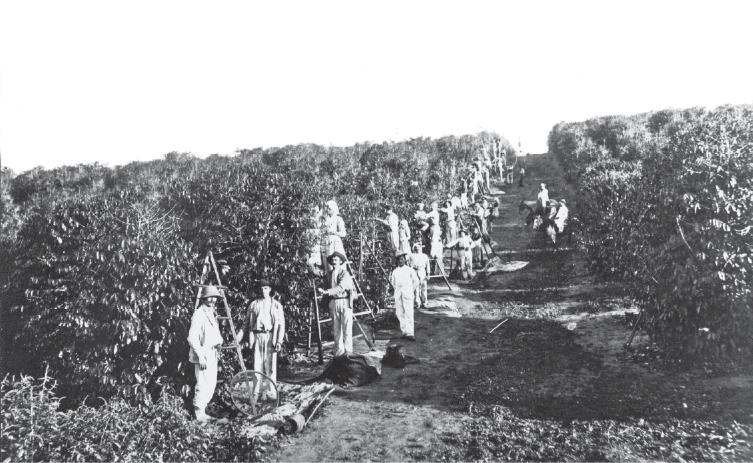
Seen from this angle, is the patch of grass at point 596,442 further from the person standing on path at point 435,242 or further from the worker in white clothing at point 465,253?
the worker in white clothing at point 465,253

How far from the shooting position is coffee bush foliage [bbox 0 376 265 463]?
454 centimetres

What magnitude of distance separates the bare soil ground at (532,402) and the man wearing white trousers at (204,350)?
1652 mm

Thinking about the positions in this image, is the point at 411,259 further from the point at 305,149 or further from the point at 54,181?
the point at 54,181

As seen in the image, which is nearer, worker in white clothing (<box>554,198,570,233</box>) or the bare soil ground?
the bare soil ground

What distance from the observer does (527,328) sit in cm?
1261

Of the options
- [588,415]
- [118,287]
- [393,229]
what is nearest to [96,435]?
[118,287]

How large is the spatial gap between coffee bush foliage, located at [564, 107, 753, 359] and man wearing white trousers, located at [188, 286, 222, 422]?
786 centimetres

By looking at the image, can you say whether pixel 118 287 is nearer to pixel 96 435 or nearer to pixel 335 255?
pixel 96 435

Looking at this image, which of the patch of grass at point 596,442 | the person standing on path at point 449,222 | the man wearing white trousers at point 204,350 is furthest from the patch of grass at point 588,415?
the person standing on path at point 449,222

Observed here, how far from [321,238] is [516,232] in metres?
17.7

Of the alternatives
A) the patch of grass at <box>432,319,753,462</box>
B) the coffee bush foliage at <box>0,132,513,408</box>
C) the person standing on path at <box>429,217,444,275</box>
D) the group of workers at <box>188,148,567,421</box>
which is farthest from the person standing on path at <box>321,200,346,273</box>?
the patch of grass at <box>432,319,753,462</box>

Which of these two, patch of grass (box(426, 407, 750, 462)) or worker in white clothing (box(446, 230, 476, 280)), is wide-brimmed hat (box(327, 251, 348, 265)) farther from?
worker in white clothing (box(446, 230, 476, 280))

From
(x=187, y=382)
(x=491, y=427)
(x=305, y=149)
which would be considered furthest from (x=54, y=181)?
(x=491, y=427)

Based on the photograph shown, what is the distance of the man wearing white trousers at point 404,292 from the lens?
11641 millimetres
